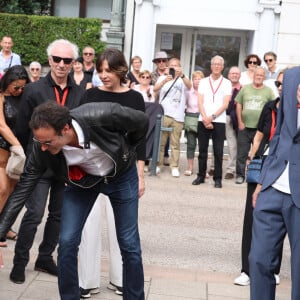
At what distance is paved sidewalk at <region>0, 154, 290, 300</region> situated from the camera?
555 centimetres

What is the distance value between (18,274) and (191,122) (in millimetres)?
5982

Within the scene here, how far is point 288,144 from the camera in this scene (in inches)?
172

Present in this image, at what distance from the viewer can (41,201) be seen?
563 centimetres

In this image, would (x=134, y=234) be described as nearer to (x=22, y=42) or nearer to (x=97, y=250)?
(x=97, y=250)

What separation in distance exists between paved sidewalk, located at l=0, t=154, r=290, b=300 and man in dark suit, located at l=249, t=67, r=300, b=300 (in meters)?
1.18

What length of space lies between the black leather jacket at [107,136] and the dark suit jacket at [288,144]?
892 mm

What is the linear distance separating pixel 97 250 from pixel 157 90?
19.9 ft

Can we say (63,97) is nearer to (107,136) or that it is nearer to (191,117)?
(107,136)

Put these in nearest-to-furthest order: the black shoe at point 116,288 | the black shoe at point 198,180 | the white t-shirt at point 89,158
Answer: the white t-shirt at point 89,158 < the black shoe at point 116,288 < the black shoe at point 198,180

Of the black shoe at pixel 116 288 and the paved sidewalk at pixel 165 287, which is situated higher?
the black shoe at pixel 116 288

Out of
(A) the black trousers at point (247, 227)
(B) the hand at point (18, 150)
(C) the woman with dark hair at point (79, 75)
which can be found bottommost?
(A) the black trousers at point (247, 227)

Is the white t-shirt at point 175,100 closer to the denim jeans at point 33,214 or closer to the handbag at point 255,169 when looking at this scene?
the denim jeans at point 33,214

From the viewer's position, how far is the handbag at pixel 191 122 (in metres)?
11.1

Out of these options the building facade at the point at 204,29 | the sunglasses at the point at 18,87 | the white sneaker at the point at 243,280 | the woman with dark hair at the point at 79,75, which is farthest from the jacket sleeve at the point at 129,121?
the building facade at the point at 204,29
